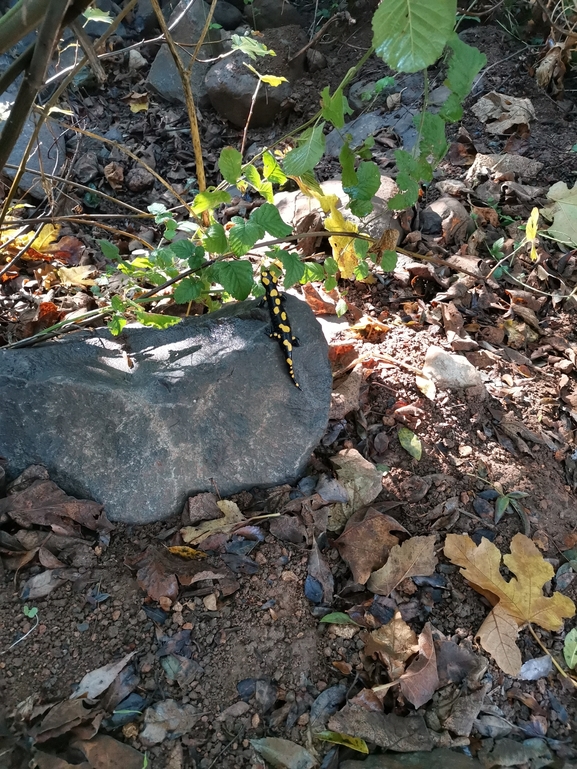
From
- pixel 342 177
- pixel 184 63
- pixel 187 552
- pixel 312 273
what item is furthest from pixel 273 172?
pixel 184 63

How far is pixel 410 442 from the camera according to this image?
3.02m

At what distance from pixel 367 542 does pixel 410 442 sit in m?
0.66

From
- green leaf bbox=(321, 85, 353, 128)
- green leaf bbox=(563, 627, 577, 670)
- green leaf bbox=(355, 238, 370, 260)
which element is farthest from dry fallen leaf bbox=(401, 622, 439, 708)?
green leaf bbox=(321, 85, 353, 128)

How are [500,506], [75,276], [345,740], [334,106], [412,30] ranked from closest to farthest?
[412,30] → [334,106] → [345,740] → [500,506] → [75,276]

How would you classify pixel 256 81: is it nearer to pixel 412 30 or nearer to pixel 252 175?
pixel 252 175

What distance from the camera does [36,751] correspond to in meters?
1.92

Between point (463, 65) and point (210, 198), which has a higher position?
point (463, 65)

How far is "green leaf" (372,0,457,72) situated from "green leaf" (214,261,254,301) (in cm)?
122

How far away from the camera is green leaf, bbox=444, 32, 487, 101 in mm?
1939

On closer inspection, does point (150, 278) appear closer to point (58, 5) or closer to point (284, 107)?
point (58, 5)

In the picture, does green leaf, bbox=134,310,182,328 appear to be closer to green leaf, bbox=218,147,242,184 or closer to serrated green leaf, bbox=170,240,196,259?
serrated green leaf, bbox=170,240,196,259

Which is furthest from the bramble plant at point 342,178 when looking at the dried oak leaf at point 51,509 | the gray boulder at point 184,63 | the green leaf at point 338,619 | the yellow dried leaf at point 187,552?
the gray boulder at point 184,63

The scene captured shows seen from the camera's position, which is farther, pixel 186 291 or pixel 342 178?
pixel 186 291

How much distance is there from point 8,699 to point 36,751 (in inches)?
8.9
